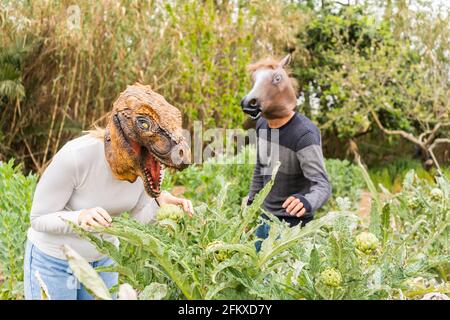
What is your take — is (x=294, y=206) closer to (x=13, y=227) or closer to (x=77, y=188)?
(x=77, y=188)

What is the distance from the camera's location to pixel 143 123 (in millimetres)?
1230

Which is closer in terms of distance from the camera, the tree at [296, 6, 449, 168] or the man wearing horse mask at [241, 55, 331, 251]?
the man wearing horse mask at [241, 55, 331, 251]

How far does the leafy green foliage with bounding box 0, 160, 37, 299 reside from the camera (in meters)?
2.69

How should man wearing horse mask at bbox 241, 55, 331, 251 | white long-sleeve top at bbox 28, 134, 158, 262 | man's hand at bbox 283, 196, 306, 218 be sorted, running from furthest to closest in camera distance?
man wearing horse mask at bbox 241, 55, 331, 251
man's hand at bbox 283, 196, 306, 218
white long-sleeve top at bbox 28, 134, 158, 262

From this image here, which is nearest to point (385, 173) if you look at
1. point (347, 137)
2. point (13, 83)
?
point (347, 137)

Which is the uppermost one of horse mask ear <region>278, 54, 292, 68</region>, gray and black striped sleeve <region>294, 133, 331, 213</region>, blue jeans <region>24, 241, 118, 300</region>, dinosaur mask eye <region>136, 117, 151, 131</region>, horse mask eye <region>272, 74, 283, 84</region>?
dinosaur mask eye <region>136, 117, 151, 131</region>

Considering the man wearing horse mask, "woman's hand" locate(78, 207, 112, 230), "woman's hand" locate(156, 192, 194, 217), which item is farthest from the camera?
the man wearing horse mask

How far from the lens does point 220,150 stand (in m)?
5.96

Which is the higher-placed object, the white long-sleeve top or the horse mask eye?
the horse mask eye

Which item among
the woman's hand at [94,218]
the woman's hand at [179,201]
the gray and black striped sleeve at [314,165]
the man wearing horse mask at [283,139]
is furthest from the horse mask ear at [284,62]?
the woman's hand at [94,218]

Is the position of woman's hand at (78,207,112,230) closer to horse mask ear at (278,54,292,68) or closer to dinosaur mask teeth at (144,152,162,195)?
dinosaur mask teeth at (144,152,162,195)

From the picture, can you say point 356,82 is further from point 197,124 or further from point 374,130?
point 197,124

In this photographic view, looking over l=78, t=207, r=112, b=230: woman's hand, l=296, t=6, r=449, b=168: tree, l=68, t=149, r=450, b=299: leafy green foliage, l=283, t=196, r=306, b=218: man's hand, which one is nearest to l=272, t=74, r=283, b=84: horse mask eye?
l=283, t=196, r=306, b=218: man's hand

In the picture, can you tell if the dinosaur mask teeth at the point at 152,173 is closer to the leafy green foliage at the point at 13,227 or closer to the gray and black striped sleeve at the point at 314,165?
the gray and black striped sleeve at the point at 314,165
